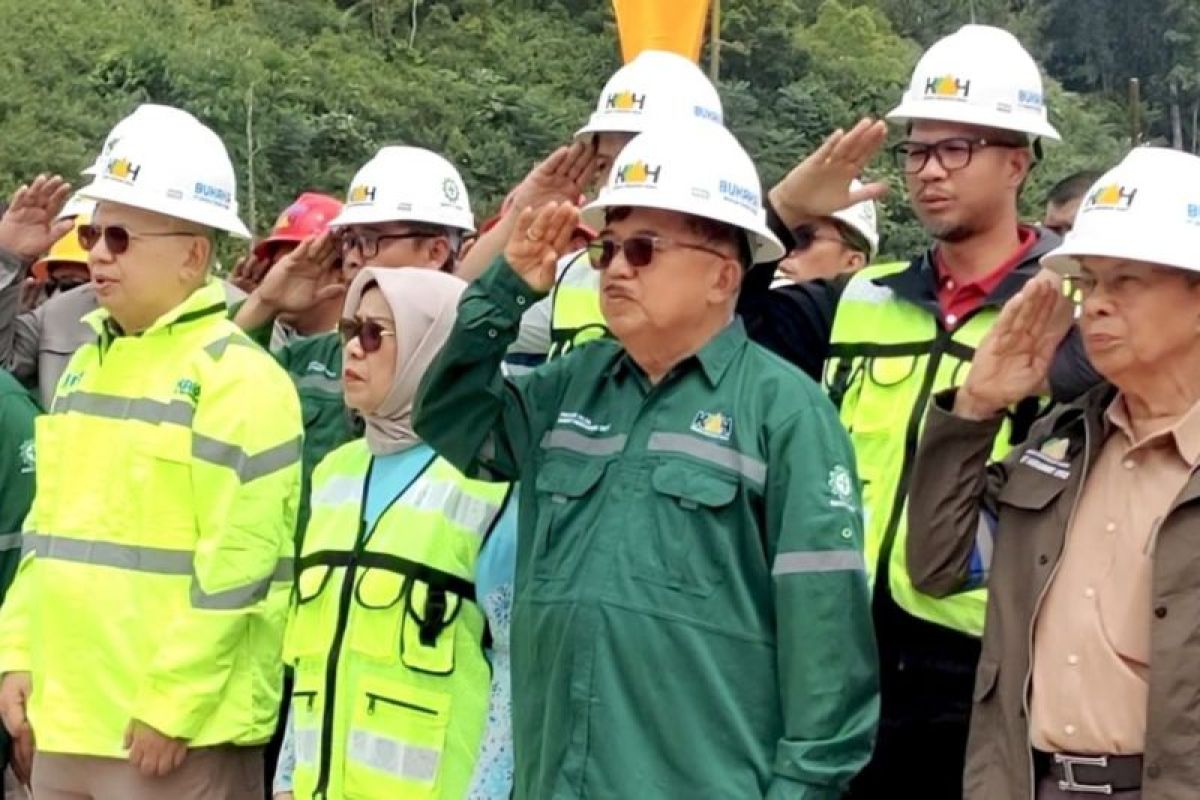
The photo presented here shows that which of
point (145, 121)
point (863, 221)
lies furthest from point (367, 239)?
point (863, 221)

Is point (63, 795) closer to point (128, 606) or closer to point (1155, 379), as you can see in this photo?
point (128, 606)

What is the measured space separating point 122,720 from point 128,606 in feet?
0.95

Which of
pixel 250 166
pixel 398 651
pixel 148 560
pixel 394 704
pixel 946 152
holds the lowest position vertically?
pixel 394 704

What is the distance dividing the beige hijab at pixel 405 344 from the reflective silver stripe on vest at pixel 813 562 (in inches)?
49.6

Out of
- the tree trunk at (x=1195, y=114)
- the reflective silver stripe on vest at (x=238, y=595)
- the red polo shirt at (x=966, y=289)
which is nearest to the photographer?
the red polo shirt at (x=966, y=289)

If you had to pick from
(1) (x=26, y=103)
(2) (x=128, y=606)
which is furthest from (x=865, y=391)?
(1) (x=26, y=103)

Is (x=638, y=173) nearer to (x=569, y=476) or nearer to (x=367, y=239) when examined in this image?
(x=569, y=476)

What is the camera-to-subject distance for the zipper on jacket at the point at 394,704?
173 inches

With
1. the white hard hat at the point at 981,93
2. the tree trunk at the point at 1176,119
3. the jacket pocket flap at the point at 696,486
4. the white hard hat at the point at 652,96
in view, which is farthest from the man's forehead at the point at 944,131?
the tree trunk at the point at 1176,119

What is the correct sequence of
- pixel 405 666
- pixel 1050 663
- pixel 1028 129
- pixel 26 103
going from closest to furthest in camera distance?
pixel 1050 663 → pixel 405 666 → pixel 1028 129 → pixel 26 103

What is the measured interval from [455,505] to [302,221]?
10.2ft

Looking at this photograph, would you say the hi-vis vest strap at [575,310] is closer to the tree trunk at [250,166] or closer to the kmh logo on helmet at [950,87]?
the kmh logo on helmet at [950,87]

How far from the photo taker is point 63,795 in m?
4.96

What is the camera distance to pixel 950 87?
474 centimetres
